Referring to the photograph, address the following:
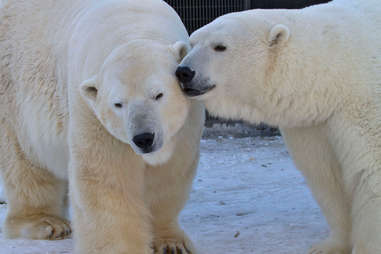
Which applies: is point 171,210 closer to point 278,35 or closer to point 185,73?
point 185,73

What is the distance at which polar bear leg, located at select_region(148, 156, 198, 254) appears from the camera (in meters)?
3.68

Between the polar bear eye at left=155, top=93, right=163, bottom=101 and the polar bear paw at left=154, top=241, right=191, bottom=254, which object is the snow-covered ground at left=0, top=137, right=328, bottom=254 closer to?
the polar bear paw at left=154, top=241, right=191, bottom=254

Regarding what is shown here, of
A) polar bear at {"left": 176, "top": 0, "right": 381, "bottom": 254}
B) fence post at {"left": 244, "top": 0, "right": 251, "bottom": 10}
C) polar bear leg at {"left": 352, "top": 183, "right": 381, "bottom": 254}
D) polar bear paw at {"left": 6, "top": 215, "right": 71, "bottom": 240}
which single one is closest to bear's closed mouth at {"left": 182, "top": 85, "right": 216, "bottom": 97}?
polar bear at {"left": 176, "top": 0, "right": 381, "bottom": 254}

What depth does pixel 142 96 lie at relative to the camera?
3.11 meters

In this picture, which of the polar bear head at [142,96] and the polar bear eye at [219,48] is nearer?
the polar bear head at [142,96]

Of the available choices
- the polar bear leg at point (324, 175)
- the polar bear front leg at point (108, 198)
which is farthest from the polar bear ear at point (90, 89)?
the polar bear leg at point (324, 175)

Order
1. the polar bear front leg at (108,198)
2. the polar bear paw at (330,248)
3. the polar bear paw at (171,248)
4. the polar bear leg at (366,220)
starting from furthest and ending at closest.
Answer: the polar bear paw at (171,248) < the polar bear paw at (330,248) < the polar bear front leg at (108,198) < the polar bear leg at (366,220)

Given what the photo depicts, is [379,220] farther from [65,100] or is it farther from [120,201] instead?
[65,100]

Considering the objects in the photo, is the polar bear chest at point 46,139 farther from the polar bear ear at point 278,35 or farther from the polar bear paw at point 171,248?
the polar bear ear at point 278,35

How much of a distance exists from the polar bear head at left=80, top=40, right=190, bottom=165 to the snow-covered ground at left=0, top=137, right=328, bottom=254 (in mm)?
945

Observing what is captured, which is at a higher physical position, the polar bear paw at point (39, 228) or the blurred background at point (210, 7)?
the polar bear paw at point (39, 228)

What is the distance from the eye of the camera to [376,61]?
131 inches

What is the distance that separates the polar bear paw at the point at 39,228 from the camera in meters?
4.25

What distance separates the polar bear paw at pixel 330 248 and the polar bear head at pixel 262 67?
2.36 feet
